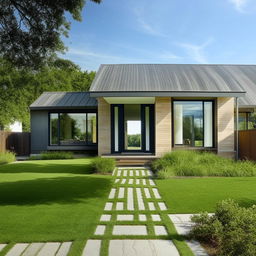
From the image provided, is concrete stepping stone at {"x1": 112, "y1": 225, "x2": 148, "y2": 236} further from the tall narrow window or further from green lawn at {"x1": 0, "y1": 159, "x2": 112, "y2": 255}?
the tall narrow window

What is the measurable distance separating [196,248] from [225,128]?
10239 millimetres

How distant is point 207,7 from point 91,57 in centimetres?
1177

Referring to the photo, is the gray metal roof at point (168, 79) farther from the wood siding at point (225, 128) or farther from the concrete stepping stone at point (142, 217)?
the concrete stepping stone at point (142, 217)

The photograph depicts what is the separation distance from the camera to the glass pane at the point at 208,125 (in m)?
12.9

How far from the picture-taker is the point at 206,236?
3572mm

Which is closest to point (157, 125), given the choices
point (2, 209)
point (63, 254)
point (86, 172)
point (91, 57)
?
point (86, 172)

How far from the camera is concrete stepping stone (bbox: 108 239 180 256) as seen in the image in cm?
314

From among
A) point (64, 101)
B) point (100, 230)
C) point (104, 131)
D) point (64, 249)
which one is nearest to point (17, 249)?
point (64, 249)

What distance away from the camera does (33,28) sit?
758cm

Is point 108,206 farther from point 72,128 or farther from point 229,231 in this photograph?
point 72,128

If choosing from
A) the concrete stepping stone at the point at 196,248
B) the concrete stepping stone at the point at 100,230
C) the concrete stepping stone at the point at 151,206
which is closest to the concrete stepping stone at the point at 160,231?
the concrete stepping stone at the point at 196,248

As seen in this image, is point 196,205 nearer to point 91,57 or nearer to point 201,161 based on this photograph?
point 201,161

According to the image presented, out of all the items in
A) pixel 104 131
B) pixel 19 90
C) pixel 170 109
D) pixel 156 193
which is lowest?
pixel 156 193

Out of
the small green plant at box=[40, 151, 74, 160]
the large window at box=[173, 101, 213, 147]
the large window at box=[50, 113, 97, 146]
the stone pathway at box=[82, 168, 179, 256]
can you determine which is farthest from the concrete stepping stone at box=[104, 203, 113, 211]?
the large window at box=[50, 113, 97, 146]
